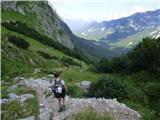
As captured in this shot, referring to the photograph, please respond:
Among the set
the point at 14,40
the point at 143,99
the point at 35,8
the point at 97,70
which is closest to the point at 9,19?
the point at 35,8

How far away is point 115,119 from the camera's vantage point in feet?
65.2

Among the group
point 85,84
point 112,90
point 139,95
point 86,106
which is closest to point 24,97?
point 85,84

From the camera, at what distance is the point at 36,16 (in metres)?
129

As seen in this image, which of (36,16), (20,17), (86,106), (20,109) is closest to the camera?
(86,106)

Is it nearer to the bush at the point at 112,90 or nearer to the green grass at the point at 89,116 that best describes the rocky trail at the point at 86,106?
the green grass at the point at 89,116

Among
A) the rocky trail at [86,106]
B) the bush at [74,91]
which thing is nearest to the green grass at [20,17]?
the bush at [74,91]

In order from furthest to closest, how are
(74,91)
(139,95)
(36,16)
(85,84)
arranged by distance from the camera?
(36,16) < (85,84) < (74,91) < (139,95)

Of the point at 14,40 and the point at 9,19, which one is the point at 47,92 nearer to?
the point at 14,40

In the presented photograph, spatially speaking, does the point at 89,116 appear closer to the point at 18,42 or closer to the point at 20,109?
the point at 20,109

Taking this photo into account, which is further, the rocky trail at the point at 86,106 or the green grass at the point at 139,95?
the green grass at the point at 139,95

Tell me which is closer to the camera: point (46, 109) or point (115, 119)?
point (115, 119)

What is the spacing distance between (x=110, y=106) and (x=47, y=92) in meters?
6.60

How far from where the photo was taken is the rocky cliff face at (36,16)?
12088 cm

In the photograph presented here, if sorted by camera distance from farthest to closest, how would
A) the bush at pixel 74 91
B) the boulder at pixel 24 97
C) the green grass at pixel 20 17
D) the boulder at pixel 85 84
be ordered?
the green grass at pixel 20 17 < the boulder at pixel 85 84 < the bush at pixel 74 91 < the boulder at pixel 24 97
